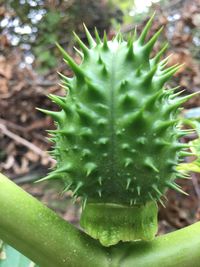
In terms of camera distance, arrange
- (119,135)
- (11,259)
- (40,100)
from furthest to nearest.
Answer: (40,100) → (11,259) → (119,135)

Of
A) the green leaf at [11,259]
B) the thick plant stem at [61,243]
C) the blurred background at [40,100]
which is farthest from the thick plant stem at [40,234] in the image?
the blurred background at [40,100]

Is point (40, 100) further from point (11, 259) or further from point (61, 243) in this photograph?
point (61, 243)

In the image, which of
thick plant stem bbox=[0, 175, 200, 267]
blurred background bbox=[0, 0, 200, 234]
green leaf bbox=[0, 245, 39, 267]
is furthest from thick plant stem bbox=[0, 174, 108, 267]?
blurred background bbox=[0, 0, 200, 234]

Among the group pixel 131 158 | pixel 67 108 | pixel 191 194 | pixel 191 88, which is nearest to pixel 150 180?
pixel 131 158

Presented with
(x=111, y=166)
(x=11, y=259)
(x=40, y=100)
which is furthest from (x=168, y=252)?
(x=40, y=100)

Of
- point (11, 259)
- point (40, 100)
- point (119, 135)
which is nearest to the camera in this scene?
point (119, 135)

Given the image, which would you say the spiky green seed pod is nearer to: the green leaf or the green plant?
the green plant

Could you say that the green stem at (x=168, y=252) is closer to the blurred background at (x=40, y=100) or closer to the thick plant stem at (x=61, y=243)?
the thick plant stem at (x=61, y=243)

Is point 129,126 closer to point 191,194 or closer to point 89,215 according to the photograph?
point 89,215
